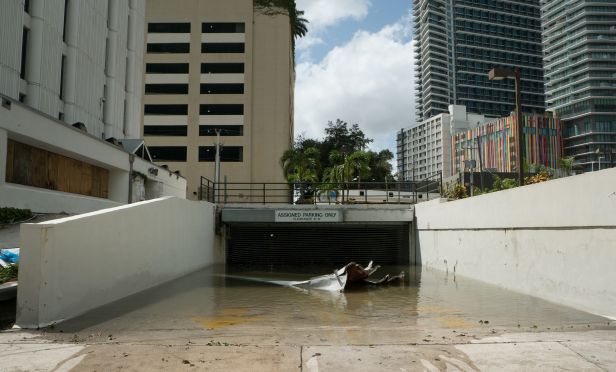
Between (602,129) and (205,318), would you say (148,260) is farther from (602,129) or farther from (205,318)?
(602,129)

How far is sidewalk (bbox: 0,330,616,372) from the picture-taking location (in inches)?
201

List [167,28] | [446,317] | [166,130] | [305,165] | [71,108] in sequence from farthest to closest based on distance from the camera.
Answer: [167,28] < [166,130] < [305,165] < [71,108] < [446,317]

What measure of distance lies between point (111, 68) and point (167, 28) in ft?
110

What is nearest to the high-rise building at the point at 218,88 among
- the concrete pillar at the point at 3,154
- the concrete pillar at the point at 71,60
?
the concrete pillar at the point at 71,60

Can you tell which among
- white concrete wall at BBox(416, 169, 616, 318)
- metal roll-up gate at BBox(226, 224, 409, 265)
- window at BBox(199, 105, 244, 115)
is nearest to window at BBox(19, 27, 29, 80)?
metal roll-up gate at BBox(226, 224, 409, 265)

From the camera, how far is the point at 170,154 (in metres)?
57.3

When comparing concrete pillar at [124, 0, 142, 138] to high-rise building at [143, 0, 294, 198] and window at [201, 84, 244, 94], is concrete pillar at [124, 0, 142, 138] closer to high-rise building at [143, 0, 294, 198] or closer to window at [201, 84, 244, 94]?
high-rise building at [143, 0, 294, 198]

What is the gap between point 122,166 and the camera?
23.9 metres

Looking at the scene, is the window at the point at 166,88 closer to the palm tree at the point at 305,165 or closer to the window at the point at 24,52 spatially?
the palm tree at the point at 305,165

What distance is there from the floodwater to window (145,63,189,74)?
49.7 m

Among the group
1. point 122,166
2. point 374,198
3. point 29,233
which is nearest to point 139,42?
point 122,166

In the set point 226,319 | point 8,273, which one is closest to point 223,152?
point 8,273

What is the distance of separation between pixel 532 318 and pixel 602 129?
133989 millimetres

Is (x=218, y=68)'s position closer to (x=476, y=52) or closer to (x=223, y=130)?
(x=223, y=130)
